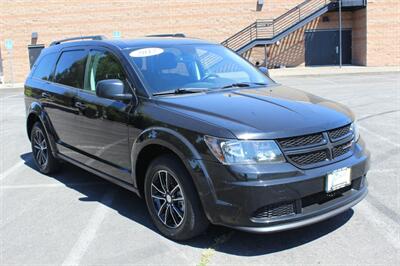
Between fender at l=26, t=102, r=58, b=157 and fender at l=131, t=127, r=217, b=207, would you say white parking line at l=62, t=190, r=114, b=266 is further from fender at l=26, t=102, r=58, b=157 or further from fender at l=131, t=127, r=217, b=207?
fender at l=26, t=102, r=58, b=157

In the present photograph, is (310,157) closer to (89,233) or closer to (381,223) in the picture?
(381,223)

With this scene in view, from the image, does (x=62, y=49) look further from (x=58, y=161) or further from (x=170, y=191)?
(x=170, y=191)

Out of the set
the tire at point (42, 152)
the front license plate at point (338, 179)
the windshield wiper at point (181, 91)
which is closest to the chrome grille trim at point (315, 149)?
the front license plate at point (338, 179)

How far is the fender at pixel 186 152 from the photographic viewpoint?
363cm

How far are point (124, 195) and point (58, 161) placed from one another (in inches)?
56.0

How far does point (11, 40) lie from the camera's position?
2938 cm

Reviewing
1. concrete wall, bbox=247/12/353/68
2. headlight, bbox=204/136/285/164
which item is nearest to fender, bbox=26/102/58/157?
headlight, bbox=204/136/285/164

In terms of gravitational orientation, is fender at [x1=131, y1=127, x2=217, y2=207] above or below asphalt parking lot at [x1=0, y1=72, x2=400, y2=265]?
above

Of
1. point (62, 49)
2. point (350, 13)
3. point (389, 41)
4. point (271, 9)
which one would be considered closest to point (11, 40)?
point (271, 9)

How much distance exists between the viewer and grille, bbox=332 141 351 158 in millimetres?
3797

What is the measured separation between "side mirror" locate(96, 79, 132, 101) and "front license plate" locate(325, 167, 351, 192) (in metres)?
1.98

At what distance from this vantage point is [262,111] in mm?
3881

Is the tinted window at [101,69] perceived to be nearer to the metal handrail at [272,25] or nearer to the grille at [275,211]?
the grille at [275,211]

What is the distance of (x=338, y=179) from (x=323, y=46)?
27.8 metres
